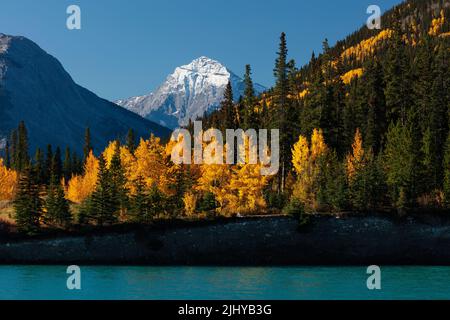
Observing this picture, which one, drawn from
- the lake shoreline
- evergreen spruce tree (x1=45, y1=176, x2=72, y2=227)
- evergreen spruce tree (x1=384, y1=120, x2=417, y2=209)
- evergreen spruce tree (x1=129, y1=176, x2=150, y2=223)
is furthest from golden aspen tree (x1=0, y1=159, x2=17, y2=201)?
evergreen spruce tree (x1=384, y1=120, x2=417, y2=209)

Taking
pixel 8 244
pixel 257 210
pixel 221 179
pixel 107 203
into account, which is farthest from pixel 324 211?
pixel 8 244

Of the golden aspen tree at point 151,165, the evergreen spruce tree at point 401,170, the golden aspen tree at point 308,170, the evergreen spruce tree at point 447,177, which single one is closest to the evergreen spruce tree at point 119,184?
the golden aspen tree at point 151,165

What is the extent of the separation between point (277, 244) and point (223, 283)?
1903cm

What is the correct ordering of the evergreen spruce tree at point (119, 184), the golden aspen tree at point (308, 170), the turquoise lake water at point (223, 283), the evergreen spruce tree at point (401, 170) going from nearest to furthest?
the turquoise lake water at point (223, 283) < the evergreen spruce tree at point (401, 170) < the golden aspen tree at point (308, 170) < the evergreen spruce tree at point (119, 184)

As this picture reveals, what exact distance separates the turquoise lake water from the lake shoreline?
3941mm

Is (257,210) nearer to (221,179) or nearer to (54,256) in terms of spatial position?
(221,179)

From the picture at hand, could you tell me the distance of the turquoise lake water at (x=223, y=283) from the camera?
125 feet

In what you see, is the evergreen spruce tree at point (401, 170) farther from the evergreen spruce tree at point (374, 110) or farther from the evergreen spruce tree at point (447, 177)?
the evergreen spruce tree at point (374, 110)

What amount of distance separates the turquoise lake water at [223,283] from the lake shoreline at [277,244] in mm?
3941

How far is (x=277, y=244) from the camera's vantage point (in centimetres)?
6209

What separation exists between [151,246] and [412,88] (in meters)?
49.3

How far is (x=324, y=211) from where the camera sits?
2549 inches

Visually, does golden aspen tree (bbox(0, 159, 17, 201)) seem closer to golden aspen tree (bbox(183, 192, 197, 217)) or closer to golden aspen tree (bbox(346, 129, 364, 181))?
golden aspen tree (bbox(183, 192, 197, 217))
